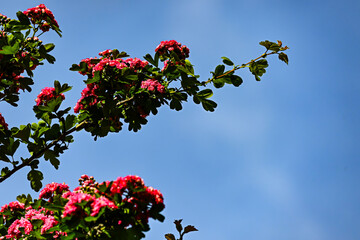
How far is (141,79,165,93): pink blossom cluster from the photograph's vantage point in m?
4.13

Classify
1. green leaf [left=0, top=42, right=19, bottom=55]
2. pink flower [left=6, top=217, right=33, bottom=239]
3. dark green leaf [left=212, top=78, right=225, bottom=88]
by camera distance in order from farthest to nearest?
dark green leaf [left=212, top=78, right=225, bottom=88], green leaf [left=0, top=42, right=19, bottom=55], pink flower [left=6, top=217, right=33, bottom=239]

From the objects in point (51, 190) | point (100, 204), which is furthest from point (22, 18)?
point (100, 204)

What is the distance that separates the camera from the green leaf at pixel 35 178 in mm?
4336

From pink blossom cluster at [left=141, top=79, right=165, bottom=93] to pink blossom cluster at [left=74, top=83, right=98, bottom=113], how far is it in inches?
25.9

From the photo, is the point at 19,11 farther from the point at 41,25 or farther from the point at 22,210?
the point at 22,210

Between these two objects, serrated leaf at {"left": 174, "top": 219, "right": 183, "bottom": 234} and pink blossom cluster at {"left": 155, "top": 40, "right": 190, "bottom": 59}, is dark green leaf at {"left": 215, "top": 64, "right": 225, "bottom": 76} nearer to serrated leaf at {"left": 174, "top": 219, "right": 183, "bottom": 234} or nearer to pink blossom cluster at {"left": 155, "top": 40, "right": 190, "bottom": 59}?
pink blossom cluster at {"left": 155, "top": 40, "right": 190, "bottom": 59}

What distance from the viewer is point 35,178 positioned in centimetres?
437

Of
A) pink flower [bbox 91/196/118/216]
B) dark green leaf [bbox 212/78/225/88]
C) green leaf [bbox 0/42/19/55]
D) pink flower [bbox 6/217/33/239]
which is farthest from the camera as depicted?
dark green leaf [bbox 212/78/225/88]

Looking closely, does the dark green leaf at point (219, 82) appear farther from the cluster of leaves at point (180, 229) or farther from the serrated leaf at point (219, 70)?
the cluster of leaves at point (180, 229)

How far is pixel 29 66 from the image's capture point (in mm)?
4531

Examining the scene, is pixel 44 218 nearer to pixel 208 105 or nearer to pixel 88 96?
pixel 88 96

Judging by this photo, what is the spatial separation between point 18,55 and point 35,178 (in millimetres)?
1588

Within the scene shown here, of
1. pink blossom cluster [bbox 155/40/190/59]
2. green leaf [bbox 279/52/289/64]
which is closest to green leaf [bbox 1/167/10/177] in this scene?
pink blossom cluster [bbox 155/40/190/59]

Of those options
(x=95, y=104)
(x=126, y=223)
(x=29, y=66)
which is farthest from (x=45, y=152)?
(x=126, y=223)
